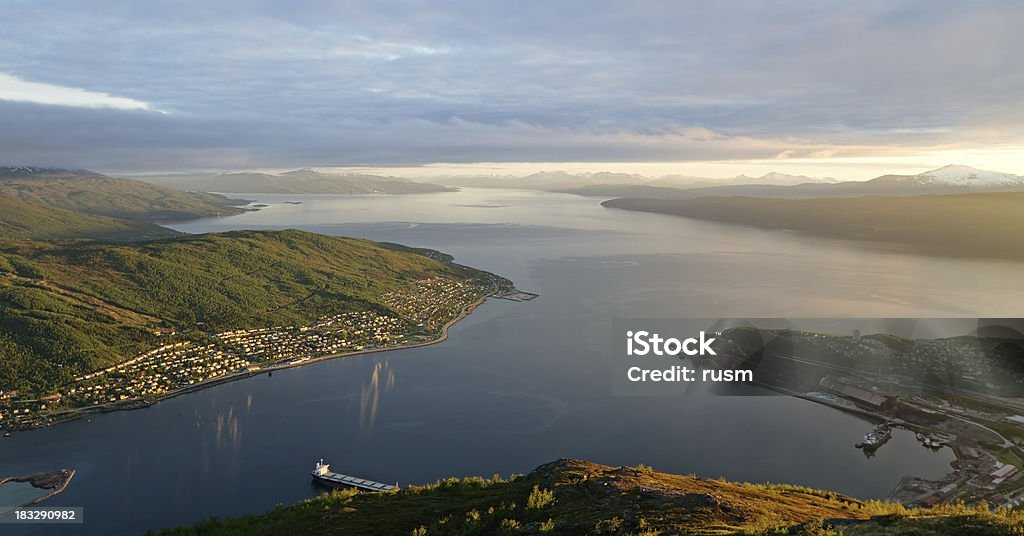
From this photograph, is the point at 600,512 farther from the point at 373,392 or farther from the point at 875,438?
the point at 373,392

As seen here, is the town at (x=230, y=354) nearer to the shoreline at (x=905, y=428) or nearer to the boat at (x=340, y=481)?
the boat at (x=340, y=481)

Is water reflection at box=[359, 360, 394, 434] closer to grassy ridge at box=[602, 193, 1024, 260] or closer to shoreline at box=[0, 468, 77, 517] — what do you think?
shoreline at box=[0, 468, 77, 517]

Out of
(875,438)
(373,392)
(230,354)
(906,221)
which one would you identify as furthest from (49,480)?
(906,221)

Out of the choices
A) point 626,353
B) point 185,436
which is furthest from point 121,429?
point 626,353

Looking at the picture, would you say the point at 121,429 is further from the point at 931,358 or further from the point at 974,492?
the point at 931,358

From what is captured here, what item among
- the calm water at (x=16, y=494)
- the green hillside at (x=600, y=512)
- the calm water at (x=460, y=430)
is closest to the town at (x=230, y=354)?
the calm water at (x=460, y=430)
